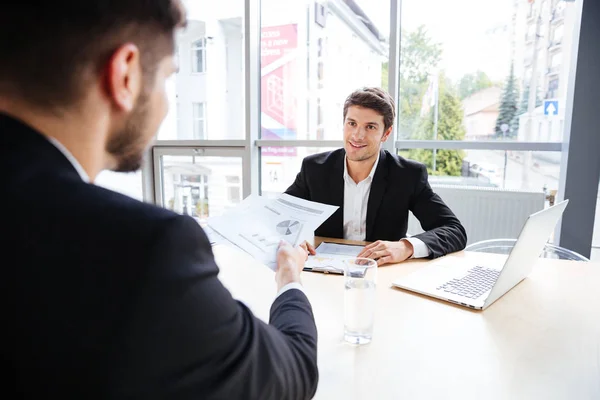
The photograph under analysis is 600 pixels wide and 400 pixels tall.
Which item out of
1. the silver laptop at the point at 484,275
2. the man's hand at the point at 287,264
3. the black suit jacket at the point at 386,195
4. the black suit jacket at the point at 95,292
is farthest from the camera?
the black suit jacket at the point at 386,195

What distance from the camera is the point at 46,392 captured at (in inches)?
16.5

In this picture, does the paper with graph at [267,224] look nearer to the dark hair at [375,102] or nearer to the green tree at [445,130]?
the dark hair at [375,102]

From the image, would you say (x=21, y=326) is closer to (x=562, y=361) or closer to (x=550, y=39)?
(x=562, y=361)

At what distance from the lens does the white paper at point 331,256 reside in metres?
1.43

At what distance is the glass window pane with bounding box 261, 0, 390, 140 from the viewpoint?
3246mm

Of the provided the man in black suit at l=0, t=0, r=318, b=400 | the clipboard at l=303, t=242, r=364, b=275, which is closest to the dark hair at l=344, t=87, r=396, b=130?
the clipboard at l=303, t=242, r=364, b=275

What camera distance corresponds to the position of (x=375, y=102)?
2.09 metres

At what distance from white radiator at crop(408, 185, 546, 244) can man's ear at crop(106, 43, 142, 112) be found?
9.17 feet

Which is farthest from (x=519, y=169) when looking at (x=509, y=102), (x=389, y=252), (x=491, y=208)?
(x=389, y=252)

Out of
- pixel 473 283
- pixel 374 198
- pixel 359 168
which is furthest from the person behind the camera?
pixel 359 168

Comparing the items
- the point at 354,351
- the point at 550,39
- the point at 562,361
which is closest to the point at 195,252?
the point at 354,351

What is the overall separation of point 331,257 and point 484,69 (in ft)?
6.99

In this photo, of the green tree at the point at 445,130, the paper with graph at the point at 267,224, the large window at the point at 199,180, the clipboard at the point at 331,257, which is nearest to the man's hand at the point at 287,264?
the paper with graph at the point at 267,224

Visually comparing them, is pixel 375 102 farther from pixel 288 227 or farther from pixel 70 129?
pixel 70 129
